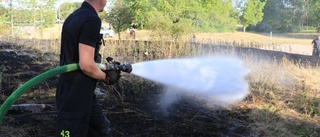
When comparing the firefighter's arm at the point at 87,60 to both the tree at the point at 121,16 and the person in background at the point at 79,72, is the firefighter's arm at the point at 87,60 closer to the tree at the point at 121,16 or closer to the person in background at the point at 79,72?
the person in background at the point at 79,72

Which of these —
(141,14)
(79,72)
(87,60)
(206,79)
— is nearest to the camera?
(87,60)

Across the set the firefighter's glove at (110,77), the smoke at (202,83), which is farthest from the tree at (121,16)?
the firefighter's glove at (110,77)

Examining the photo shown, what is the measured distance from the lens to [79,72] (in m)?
2.28

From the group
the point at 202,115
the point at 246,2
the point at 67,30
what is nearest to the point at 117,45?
the point at 202,115

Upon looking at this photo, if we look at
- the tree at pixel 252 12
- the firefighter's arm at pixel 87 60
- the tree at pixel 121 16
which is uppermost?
the tree at pixel 252 12

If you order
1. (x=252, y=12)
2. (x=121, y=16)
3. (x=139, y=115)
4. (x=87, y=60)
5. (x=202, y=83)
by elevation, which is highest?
(x=252, y=12)

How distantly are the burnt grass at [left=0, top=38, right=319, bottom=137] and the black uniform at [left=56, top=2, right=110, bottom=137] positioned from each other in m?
1.51

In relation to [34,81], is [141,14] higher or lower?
higher

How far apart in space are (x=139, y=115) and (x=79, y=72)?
2315 millimetres

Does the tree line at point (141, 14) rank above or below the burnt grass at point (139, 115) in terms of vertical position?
above

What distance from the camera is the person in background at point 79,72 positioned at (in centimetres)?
214

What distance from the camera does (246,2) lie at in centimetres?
4747

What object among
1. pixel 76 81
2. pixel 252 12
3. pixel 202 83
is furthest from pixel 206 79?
pixel 252 12

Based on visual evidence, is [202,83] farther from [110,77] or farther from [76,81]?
[76,81]
